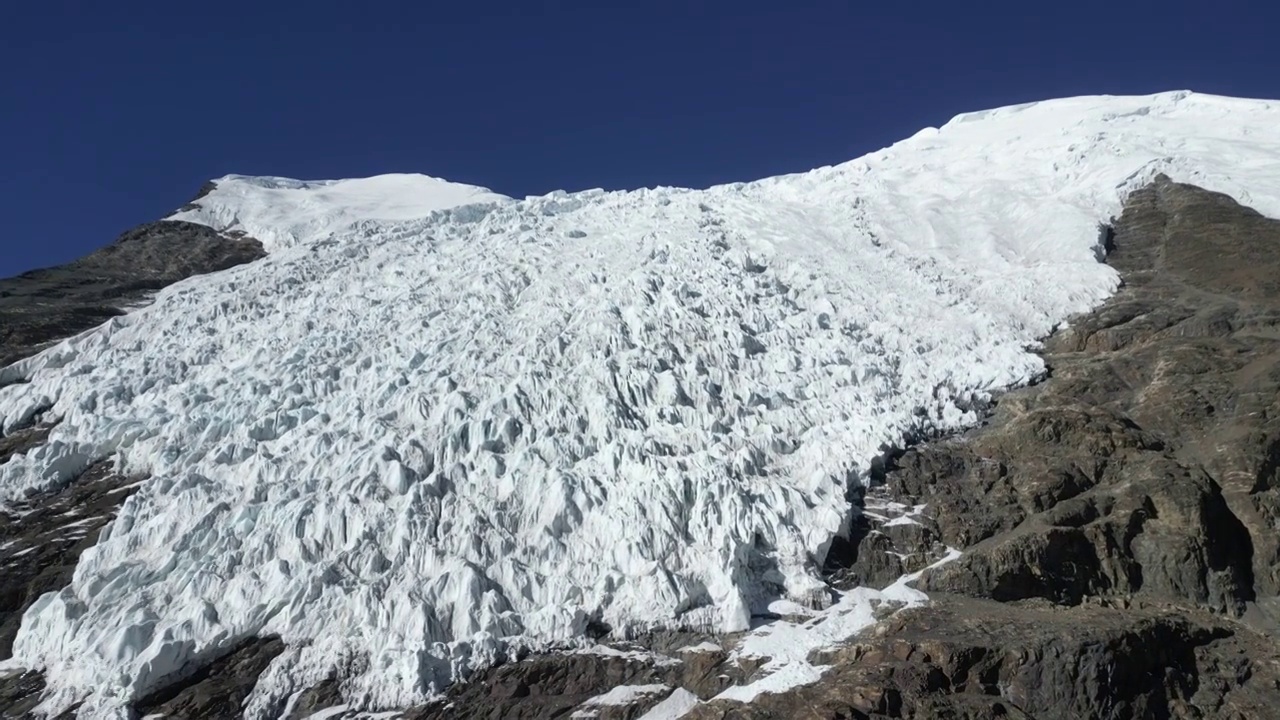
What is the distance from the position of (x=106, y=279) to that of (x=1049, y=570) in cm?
5440

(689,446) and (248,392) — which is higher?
(248,392)

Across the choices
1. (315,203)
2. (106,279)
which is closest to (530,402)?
(106,279)

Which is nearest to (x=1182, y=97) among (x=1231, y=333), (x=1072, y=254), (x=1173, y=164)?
(x=1173, y=164)

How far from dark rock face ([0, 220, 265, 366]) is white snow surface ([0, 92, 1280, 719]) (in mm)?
3678

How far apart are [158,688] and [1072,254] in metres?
41.5

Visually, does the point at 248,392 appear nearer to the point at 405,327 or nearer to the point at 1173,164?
the point at 405,327

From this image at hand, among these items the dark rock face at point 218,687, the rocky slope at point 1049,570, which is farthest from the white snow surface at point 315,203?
the dark rock face at point 218,687

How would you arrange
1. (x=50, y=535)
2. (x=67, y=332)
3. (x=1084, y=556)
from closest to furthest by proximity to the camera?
(x=1084, y=556) < (x=50, y=535) < (x=67, y=332)

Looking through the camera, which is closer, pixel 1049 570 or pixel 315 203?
pixel 1049 570

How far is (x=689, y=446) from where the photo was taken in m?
33.0

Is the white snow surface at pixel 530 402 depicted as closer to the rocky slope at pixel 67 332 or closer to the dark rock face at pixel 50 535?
the dark rock face at pixel 50 535

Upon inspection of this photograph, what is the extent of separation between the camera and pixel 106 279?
56188 mm

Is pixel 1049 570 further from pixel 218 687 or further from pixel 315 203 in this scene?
pixel 315 203

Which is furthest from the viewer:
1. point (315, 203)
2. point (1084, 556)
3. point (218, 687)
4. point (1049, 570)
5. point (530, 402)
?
point (315, 203)
